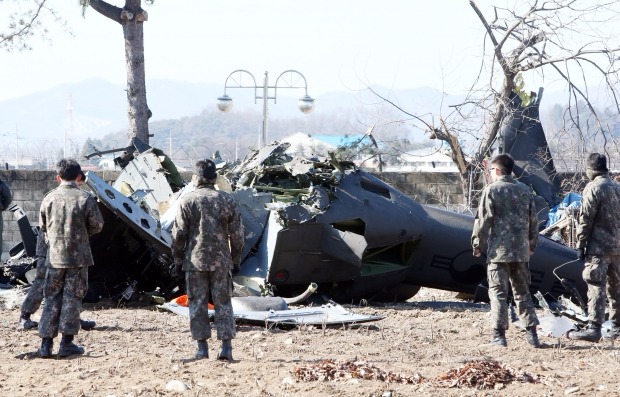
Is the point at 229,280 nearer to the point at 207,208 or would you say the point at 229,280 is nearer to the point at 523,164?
the point at 207,208

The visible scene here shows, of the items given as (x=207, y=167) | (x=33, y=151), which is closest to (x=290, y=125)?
(x=33, y=151)

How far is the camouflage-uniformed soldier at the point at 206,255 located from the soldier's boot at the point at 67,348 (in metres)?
1.09

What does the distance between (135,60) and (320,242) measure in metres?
9.21

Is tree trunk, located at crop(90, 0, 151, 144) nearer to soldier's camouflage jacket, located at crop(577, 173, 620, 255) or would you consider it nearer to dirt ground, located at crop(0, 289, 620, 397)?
A: dirt ground, located at crop(0, 289, 620, 397)

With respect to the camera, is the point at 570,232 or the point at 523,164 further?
the point at 523,164

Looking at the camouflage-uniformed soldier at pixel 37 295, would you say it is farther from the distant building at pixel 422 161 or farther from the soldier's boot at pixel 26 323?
the distant building at pixel 422 161

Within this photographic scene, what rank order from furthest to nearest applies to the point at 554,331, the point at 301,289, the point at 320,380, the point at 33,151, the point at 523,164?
the point at 33,151 < the point at 523,164 < the point at 301,289 < the point at 554,331 < the point at 320,380

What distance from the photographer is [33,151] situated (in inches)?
755

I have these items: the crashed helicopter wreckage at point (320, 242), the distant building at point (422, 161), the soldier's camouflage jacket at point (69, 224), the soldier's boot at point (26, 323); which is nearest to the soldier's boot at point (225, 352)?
the soldier's camouflage jacket at point (69, 224)

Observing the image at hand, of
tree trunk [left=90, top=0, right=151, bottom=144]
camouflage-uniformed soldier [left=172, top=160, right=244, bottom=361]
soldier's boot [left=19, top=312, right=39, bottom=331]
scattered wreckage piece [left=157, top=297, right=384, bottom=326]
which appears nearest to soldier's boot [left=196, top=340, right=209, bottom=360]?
camouflage-uniformed soldier [left=172, top=160, right=244, bottom=361]

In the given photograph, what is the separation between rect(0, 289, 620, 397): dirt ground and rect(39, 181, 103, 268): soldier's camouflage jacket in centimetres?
84

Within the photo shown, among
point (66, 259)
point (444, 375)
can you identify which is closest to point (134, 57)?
point (66, 259)

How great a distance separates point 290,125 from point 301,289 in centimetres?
15123

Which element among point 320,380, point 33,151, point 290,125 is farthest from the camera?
point 290,125
